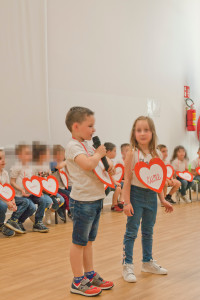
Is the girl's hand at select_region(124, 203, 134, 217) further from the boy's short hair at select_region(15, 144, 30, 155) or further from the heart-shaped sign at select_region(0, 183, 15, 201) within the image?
the boy's short hair at select_region(15, 144, 30, 155)

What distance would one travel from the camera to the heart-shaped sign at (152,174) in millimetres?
2623

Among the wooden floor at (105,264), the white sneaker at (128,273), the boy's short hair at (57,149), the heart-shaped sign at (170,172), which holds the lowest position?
the wooden floor at (105,264)

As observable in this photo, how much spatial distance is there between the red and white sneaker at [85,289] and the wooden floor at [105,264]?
0.04 m

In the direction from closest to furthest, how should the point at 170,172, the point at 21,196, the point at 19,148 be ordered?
the point at 21,196 → the point at 19,148 → the point at 170,172

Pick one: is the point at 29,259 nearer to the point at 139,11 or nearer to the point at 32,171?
the point at 32,171

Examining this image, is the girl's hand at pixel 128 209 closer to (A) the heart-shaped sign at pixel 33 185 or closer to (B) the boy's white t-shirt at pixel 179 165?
(A) the heart-shaped sign at pixel 33 185

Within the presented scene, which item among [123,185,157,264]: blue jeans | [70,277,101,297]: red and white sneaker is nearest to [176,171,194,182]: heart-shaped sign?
[123,185,157,264]: blue jeans

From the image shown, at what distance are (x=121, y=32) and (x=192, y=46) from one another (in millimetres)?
2808

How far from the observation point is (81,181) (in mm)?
2352

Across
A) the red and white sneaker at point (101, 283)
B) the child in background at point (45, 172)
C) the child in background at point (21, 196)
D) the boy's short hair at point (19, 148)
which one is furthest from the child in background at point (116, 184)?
the red and white sneaker at point (101, 283)

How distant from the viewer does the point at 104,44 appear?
686 cm

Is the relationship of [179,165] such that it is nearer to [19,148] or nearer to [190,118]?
[190,118]

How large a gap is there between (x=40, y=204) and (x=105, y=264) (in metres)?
1.72

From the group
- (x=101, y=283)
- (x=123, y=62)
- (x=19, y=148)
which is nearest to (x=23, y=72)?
(x=19, y=148)
